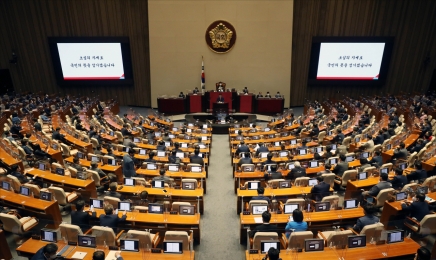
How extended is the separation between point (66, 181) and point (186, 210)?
149 inches

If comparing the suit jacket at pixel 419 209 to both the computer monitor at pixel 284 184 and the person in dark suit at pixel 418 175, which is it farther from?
the computer monitor at pixel 284 184

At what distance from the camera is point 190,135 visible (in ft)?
45.0

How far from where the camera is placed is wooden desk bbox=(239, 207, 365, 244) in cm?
645

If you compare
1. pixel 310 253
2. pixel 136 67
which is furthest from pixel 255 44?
pixel 310 253

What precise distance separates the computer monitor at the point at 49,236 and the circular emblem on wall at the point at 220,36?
672 inches

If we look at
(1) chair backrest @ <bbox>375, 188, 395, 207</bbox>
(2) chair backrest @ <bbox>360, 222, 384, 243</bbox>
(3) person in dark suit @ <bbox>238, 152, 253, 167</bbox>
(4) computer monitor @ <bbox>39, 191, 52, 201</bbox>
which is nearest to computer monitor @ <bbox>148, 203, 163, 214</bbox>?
(4) computer monitor @ <bbox>39, 191, 52, 201</bbox>

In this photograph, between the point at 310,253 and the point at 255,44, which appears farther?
the point at 255,44

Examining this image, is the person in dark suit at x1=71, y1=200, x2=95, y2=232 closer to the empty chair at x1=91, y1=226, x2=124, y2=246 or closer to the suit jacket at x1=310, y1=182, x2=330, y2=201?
the empty chair at x1=91, y1=226, x2=124, y2=246

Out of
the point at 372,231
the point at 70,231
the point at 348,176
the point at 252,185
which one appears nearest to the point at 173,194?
the point at 252,185

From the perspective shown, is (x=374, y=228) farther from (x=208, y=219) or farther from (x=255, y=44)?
(x=255, y=44)

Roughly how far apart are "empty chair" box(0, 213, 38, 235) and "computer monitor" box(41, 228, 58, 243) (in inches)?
39.6

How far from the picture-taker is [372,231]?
5543 mm

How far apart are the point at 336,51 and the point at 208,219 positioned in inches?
662

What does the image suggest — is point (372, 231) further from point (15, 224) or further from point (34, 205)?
point (34, 205)
